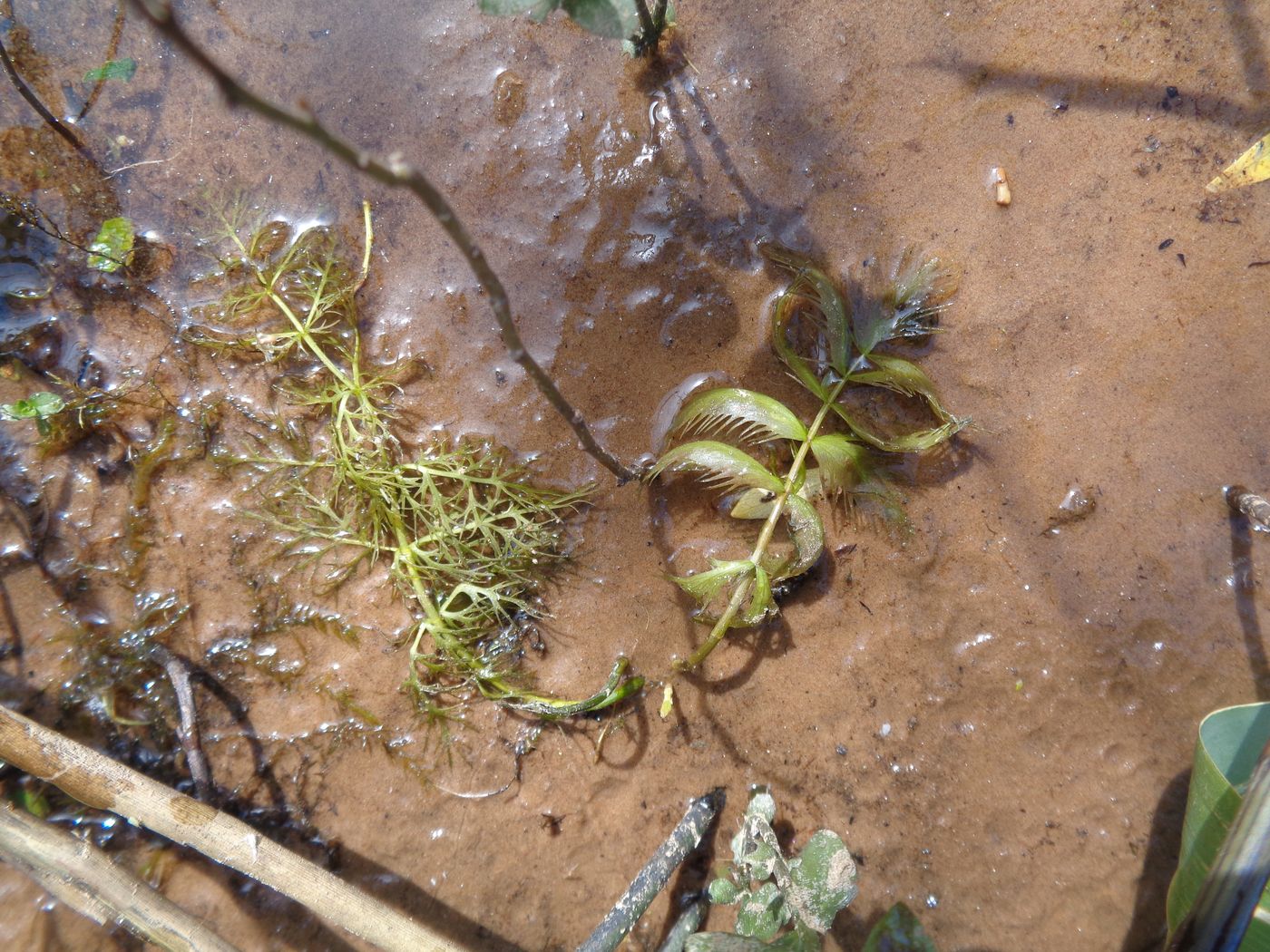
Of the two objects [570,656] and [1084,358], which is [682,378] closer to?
[570,656]

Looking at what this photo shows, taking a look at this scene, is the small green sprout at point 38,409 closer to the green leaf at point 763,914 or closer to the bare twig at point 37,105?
the bare twig at point 37,105

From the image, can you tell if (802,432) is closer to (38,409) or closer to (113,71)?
(38,409)

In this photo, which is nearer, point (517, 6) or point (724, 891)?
point (517, 6)

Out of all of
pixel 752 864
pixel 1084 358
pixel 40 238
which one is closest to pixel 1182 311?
pixel 1084 358

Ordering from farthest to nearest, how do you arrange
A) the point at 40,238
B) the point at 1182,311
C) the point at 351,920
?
1. the point at 40,238
2. the point at 1182,311
3. the point at 351,920

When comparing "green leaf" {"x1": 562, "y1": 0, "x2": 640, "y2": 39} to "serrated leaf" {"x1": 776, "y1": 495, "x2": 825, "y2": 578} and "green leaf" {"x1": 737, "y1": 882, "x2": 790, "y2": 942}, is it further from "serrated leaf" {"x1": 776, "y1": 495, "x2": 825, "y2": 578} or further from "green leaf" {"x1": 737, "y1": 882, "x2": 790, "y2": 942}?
"green leaf" {"x1": 737, "y1": 882, "x2": 790, "y2": 942}

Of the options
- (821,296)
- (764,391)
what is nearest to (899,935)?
(764,391)

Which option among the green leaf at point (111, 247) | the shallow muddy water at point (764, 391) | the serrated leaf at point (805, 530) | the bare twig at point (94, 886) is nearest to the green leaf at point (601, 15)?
the shallow muddy water at point (764, 391)
